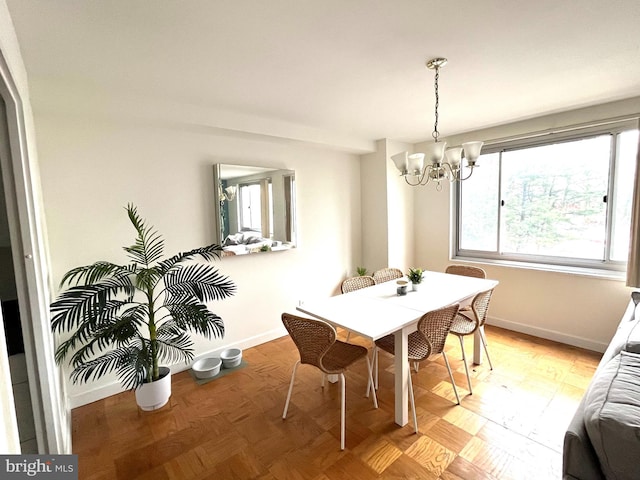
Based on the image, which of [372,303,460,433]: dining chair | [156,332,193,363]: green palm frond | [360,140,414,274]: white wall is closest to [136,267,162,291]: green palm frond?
[156,332,193,363]: green palm frond

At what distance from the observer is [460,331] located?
8.09 ft

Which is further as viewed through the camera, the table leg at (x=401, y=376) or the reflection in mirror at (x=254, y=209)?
the reflection in mirror at (x=254, y=209)

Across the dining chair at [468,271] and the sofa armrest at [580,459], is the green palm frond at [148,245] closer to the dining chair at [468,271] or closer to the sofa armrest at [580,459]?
the sofa armrest at [580,459]

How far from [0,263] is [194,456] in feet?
5.29

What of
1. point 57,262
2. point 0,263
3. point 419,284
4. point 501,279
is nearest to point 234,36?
point 0,263

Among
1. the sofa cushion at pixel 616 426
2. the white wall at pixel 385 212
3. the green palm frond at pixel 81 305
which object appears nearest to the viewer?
the sofa cushion at pixel 616 426

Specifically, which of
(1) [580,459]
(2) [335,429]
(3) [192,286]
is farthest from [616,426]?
(3) [192,286]

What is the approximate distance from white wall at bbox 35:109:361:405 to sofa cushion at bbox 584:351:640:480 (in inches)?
109

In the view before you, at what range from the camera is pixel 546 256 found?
3.39 m

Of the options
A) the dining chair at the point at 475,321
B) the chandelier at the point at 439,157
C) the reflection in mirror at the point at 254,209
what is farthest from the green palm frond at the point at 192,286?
the dining chair at the point at 475,321

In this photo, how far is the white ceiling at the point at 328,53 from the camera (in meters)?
1.41

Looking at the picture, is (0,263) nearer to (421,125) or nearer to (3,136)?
(3,136)

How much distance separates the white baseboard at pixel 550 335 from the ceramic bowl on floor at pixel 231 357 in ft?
9.84

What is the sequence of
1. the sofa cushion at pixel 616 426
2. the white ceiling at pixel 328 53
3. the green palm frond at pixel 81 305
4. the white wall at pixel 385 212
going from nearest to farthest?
the sofa cushion at pixel 616 426 < the white ceiling at pixel 328 53 < the green palm frond at pixel 81 305 < the white wall at pixel 385 212
